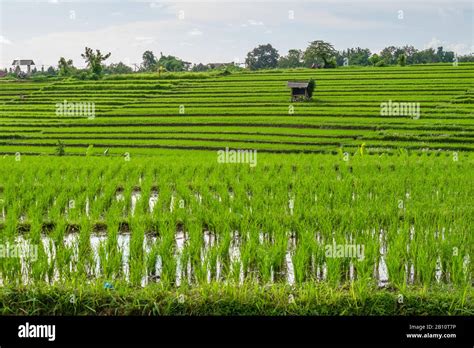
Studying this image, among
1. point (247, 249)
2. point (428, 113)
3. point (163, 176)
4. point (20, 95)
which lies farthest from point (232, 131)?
point (20, 95)

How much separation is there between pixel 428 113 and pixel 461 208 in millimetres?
16846

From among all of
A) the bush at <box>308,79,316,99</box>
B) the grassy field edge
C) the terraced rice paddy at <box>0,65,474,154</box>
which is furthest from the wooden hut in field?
the grassy field edge

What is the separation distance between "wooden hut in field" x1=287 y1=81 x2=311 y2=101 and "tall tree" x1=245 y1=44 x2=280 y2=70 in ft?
92.8

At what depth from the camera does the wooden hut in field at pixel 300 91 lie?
96.0ft

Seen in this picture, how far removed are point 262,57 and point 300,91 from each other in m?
28.6

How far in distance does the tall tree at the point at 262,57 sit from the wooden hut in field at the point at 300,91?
28.3 m

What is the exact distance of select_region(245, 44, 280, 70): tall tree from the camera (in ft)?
188

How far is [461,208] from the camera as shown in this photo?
306 inches

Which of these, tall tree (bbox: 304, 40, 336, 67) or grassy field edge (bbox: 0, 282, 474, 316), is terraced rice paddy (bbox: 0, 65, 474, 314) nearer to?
grassy field edge (bbox: 0, 282, 474, 316)

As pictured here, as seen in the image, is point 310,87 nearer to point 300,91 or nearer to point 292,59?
point 300,91

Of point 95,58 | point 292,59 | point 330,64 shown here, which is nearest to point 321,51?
point 330,64

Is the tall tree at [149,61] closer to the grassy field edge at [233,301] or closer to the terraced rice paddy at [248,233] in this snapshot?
the terraced rice paddy at [248,233]
